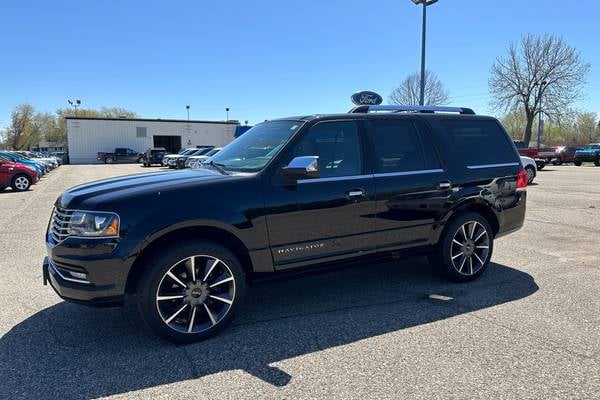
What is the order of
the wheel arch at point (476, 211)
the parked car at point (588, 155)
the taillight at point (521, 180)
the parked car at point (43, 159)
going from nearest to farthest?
the wheel arch at point (476, 211) → the taillight at point (521, 180) → the parked car at point (43, 159) → the parked car at point (588, 155)

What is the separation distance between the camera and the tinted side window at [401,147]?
4.40 m

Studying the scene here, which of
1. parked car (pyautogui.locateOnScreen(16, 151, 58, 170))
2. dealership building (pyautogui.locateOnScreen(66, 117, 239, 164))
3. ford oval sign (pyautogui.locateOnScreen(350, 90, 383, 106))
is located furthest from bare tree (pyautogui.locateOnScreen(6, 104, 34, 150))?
ford oval sign (pyautogui.locateOnScreen(350, 90, 383, 106))

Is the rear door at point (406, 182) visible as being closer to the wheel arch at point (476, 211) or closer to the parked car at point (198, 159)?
the wheel arch at point (476, 211)

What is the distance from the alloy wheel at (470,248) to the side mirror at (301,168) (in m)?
2.11

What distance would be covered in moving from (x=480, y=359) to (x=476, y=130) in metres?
2.92

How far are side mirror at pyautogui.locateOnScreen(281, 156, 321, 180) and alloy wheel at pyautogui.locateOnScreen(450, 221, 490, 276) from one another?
83.1 inches

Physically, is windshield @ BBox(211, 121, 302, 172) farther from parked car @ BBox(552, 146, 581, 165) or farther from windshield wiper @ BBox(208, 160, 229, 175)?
parked car @ BBox(552, 146, 581, 165)

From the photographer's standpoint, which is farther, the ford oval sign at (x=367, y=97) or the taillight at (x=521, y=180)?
the ford oval sign at (x=367, y=97)

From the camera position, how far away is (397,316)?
4074 millimetres

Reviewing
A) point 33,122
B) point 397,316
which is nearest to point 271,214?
point 397,316

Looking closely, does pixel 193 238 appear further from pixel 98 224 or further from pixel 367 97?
pixel 367 97

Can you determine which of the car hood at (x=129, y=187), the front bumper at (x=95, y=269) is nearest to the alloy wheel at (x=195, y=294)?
the front bumper at (x=95, y=269)

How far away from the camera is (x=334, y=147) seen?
4.22 meters

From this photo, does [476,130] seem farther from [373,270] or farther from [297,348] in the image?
[297,348]
